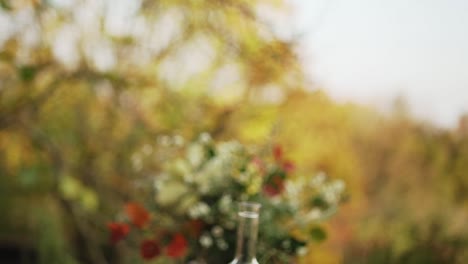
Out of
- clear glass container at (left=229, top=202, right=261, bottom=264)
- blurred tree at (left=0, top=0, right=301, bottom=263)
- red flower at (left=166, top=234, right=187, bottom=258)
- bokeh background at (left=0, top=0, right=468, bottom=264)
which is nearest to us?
clear glass container at (left=229, top=202, right=261, bottom=264)

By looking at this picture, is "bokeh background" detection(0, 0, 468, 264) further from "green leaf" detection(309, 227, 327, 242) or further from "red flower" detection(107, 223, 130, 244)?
"red flower" detection(107, 223, 130, 244)

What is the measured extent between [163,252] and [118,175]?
1327 millimetres

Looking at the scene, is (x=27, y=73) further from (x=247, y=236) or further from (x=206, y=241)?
(x=247, y=236)

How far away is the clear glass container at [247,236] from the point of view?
3.01 feet

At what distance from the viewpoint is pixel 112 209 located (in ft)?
8.11

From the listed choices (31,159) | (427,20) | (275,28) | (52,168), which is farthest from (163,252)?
(31,159)

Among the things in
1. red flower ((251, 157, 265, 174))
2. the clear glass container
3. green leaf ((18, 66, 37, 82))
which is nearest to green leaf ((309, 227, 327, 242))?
red flower ((251, 157, 265, 174))

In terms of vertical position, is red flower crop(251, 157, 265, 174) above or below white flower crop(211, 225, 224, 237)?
above

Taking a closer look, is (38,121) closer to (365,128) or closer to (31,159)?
(31,159)

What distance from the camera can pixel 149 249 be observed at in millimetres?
1146

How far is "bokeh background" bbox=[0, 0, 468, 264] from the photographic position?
1788 mm

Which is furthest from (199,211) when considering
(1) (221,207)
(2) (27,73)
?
(2) (27,73)

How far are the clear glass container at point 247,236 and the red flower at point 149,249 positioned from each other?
0.87 ft

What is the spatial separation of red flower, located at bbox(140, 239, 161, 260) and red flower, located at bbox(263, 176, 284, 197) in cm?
24
